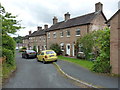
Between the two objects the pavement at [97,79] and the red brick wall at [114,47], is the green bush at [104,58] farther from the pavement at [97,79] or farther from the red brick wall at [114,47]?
the pavement at [97,79]

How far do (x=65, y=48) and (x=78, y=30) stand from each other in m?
5.03

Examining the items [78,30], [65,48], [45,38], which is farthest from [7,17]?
[45,38]

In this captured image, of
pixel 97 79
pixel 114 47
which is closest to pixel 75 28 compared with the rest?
pixel 114 47

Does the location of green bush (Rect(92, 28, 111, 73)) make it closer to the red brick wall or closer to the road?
the red brick wall

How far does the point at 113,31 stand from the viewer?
8070 millimetres

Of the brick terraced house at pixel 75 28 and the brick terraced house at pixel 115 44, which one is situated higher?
the brick terraced house at pixel 75 28

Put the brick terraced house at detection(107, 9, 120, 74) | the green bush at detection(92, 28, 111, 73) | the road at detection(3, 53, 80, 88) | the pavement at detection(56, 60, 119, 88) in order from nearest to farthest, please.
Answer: the pavement at detection(56, 60, 119, 88) → the road at detection(3, 53, 80, 88) → the brick terraced house at detection(107, 9, 120, 74) → the green bush at detection(92, 28, 111, 73)

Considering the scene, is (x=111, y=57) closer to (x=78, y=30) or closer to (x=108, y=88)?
(x=108, y=88)

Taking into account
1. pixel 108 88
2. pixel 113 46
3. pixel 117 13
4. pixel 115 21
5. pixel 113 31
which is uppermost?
pixel 117 13

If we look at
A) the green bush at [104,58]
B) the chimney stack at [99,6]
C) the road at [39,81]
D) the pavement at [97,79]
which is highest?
the chimney stack at [99,6]

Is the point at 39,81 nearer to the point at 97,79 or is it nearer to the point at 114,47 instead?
the point at 97,79

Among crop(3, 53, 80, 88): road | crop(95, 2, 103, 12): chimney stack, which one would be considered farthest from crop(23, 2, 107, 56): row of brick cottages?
crop(3, 53, 80, 88): road

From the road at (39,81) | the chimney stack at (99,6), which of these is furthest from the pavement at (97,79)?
the chimney stack at (99,6)

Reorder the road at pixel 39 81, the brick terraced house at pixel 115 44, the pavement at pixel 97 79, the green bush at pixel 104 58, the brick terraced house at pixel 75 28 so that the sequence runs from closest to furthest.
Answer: the pavement at pixel 97 79 < the road at pixel 39 81 < the brick terraced house at pixel 115 44 < the green bush at pixel 104 58 < the brick terraced house at pixel 75 28
